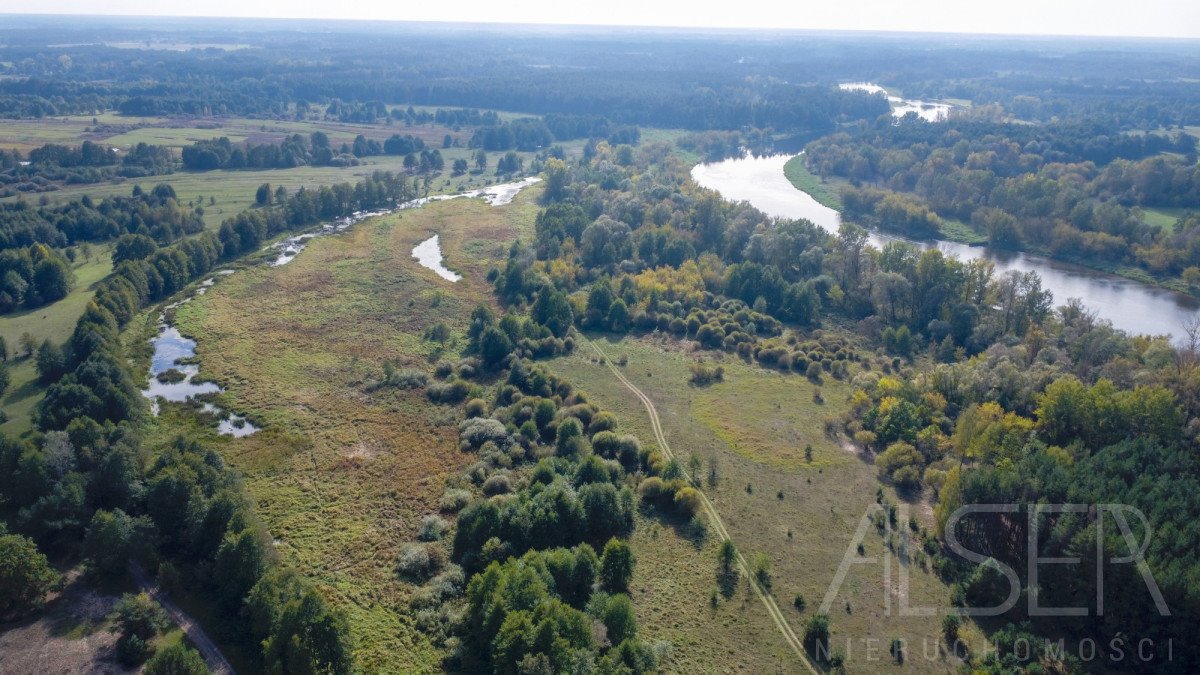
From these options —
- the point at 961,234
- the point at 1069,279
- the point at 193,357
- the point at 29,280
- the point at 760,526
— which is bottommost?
the point at 760,526

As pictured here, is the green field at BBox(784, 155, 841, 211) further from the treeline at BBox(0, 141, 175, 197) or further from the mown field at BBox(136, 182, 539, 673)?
the treeline at BBox(0, 141, 175, 197)

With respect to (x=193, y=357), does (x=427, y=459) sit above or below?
below

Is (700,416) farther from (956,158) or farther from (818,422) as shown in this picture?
(956,158)

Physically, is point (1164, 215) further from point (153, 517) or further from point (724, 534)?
point (153, 517)

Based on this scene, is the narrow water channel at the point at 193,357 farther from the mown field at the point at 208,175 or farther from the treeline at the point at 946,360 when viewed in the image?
the mown field at the point at 208,175

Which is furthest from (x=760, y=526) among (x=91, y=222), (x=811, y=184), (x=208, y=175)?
(x=208, y=175)

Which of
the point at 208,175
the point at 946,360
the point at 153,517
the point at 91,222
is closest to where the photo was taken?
the point at 153,517

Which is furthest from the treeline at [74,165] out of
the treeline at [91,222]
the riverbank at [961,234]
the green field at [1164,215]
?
the green field at [1164,215]
